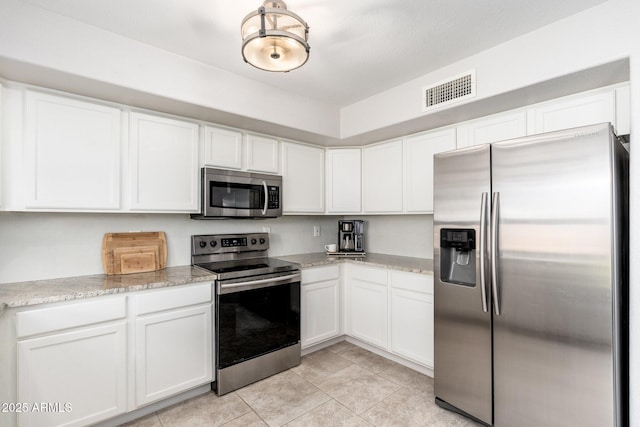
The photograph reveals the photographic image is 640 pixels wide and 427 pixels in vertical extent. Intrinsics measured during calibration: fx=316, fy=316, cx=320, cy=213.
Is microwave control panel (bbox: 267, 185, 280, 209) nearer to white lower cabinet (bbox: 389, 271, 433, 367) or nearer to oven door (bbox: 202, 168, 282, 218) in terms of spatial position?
oven door (bbox: 202, 168, 282, 218)

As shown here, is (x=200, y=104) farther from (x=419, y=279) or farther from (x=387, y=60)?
(x=419, y=279)

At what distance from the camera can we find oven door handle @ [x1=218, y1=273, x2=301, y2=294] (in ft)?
7.70

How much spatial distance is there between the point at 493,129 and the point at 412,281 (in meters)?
1.36

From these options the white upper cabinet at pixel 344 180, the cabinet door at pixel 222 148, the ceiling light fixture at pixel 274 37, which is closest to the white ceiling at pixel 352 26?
the ceiling light fixture at pixel 274 37

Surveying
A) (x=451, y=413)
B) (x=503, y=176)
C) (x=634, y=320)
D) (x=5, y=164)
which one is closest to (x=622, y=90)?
(x=503, y=176)

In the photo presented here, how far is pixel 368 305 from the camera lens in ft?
9.96

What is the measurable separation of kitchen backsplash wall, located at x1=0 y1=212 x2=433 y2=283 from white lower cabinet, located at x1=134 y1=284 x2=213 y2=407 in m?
0.62

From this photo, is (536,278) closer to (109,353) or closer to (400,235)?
(400,235)

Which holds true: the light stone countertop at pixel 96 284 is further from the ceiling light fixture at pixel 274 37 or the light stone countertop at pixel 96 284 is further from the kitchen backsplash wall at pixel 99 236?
the ceiling light fixture at pixel 274 37

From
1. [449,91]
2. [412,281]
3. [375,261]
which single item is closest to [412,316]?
[412,281]

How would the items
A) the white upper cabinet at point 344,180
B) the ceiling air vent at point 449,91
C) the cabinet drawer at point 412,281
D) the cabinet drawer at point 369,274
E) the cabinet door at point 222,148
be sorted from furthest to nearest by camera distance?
the white upper cabinet at point 344,180 → the cabinet drawer at point 369,274 → the cabinet door at point 222,148 → the cabinet drawer at point 412,281 → the ceiling air vent at point 449,91

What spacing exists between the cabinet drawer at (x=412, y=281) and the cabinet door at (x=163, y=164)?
1.80m

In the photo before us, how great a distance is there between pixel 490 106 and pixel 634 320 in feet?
5.07

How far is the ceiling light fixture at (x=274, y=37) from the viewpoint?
1.45 metres
